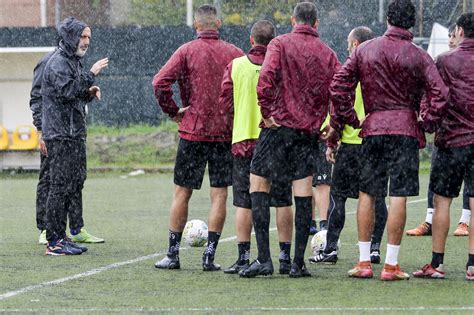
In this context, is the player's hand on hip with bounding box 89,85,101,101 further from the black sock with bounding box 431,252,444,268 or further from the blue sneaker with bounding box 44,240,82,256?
the black sock with bounding box 431,252,444,268

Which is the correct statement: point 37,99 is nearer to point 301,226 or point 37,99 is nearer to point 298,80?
point 298,80

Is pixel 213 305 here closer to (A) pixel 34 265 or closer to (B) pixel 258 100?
(B) pixel 258 100

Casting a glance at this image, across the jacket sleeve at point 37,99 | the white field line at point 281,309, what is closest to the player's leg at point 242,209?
the white field line at point 281,309

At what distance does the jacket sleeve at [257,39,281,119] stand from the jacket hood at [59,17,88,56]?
2.52 m

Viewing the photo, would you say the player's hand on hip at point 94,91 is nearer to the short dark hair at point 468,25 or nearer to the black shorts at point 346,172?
the black shorts at point 346,172

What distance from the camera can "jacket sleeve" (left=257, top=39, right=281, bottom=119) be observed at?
29.0 ft

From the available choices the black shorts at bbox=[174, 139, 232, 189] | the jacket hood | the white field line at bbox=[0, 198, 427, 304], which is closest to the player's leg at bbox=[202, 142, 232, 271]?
the black shorts at bbox=[174, 139, 232, 189]

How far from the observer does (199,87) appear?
956cm

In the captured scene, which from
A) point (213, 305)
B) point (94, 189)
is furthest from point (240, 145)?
point (94, 189)

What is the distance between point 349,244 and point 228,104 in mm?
2706

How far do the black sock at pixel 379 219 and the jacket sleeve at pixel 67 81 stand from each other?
112 inches

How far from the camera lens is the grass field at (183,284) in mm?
7641

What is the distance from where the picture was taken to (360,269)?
354 inches

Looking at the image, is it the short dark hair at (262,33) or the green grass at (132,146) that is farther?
the green grass at (132,146)
